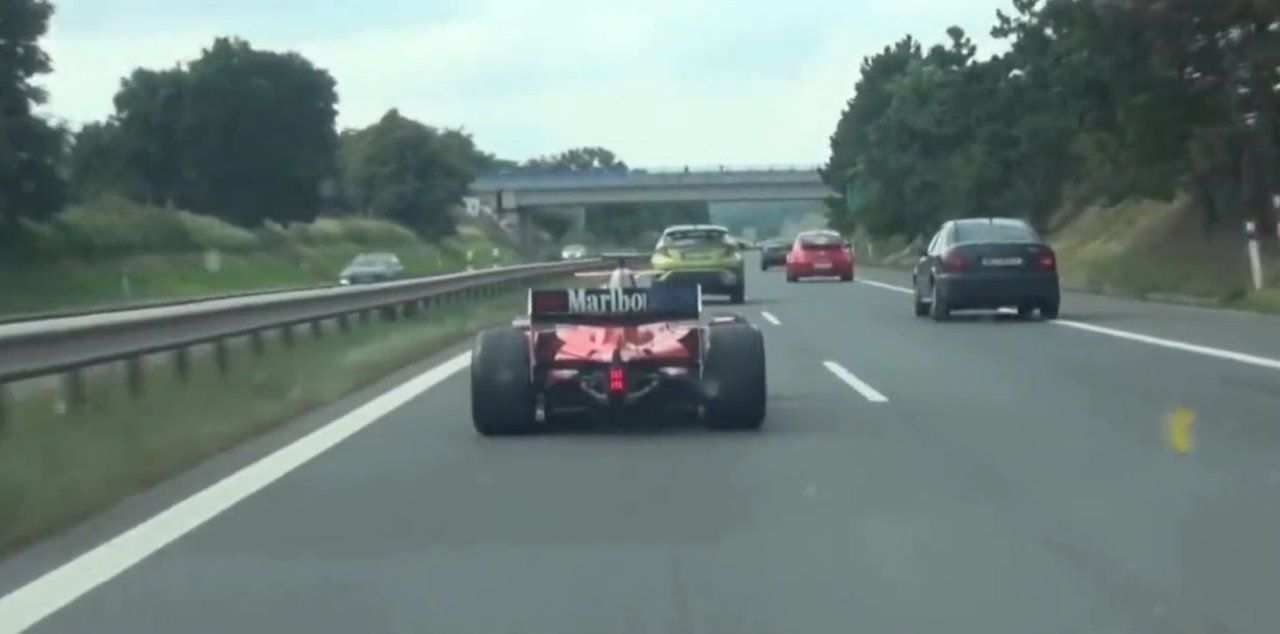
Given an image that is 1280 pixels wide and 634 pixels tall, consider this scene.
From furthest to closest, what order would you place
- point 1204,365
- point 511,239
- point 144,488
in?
point 511,239
point 1204,365
point 144,488

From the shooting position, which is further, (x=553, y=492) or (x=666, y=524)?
(x=553, y=492)

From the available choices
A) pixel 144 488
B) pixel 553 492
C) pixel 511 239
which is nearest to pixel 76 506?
pixel 144 488

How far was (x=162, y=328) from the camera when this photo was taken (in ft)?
62.5

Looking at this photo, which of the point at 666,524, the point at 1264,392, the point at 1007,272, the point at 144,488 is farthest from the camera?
the point at 1007,272

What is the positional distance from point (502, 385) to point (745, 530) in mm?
4864

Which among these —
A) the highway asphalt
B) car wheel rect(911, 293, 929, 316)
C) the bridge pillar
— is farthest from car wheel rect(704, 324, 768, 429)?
the bridge pillar

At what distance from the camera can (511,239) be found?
12381cm

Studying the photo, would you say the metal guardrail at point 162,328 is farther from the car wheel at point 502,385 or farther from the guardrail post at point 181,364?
the car wheel at point 502,385

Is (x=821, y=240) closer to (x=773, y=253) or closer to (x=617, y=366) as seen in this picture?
(x=773, y=253)

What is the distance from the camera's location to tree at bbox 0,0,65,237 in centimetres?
3406

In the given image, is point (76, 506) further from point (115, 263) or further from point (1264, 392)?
point (115, 263)

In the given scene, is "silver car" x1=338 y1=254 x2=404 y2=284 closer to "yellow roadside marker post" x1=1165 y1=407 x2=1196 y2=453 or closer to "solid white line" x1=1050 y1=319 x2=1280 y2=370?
"solid white line" x1=1050 y1=319 x2=1280 y2=370

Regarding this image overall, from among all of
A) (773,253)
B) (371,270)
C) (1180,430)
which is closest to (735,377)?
(1180,430)

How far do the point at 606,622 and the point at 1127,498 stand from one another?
169 inches
